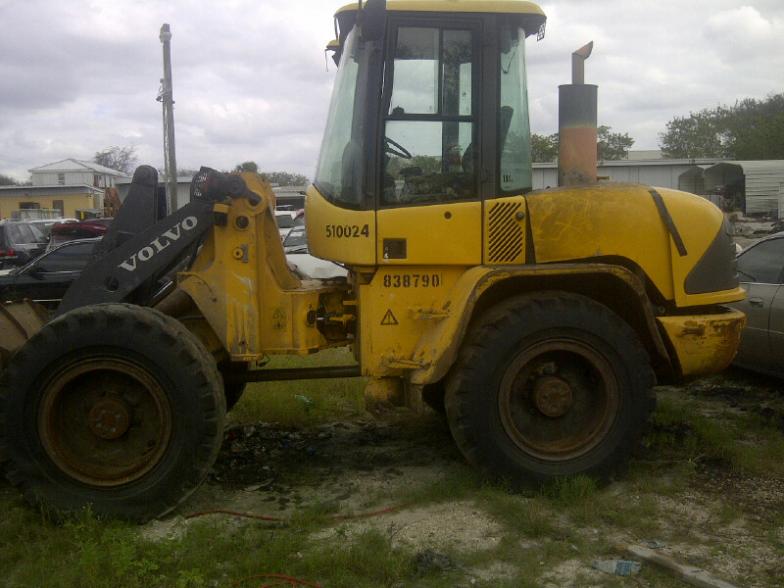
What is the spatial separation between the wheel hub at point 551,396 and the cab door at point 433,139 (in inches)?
36.2

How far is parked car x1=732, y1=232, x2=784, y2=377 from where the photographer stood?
6.99 m

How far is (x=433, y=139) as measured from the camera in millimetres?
5141

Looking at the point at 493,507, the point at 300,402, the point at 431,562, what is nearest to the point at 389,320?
the point at 493,507

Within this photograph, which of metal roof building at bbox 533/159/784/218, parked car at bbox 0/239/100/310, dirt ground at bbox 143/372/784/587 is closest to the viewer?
dirt ground at bbox 143/372/784/587

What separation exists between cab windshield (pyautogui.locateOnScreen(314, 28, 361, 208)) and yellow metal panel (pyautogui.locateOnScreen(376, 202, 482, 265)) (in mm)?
294

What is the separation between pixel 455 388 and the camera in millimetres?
4977

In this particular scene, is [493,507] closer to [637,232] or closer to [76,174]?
[637,232]

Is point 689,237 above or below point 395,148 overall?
below

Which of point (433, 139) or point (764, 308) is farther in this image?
point (764, 308)

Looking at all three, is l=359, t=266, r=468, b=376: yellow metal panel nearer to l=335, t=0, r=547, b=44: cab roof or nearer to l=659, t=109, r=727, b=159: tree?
l=335, t=0, r=547, b=44: cab roof

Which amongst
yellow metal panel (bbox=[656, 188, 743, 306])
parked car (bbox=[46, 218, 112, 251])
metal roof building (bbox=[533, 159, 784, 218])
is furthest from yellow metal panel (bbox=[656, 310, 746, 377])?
metal roof building (bbox=[533, 159, 784, 218])

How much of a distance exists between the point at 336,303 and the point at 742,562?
299 centimetres

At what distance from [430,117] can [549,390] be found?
194 centimetres

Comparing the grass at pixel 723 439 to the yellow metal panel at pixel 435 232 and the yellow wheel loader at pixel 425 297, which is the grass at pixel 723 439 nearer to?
the yellow wheel loader at pixel 425 297
